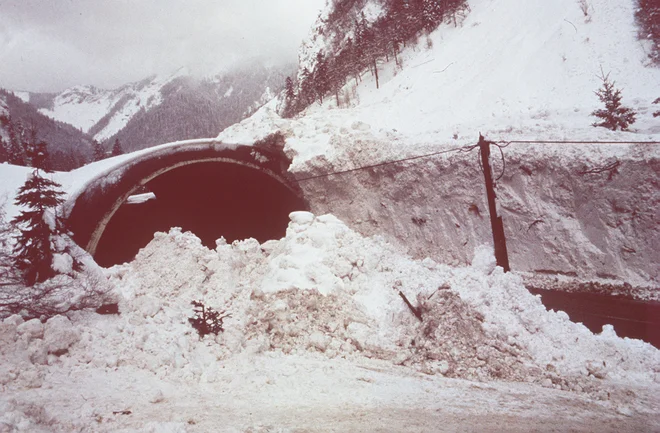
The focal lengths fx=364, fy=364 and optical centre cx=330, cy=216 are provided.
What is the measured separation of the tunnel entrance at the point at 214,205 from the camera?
12.9 meters

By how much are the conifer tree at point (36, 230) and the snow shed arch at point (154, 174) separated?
4.97 feet

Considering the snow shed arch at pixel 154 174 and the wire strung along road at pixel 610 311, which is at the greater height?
the snow shed arch at pixel 154 174

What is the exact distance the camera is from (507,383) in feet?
18.3

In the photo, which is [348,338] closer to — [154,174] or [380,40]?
[154,174]

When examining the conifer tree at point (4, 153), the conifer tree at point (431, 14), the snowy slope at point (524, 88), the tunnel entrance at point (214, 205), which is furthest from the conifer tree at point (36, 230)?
the conifer tree at point (4, 153)

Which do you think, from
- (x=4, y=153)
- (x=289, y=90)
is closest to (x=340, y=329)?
(x=289, y=90)

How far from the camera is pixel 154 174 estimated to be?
11023 millimetres

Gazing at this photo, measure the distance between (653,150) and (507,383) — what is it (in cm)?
719

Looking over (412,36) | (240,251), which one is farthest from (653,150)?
(412,36)

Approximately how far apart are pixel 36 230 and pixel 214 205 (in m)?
7.47

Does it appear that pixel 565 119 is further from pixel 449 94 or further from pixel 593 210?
pixel 449 94

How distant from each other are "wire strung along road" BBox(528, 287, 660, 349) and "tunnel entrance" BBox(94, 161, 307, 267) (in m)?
8.57

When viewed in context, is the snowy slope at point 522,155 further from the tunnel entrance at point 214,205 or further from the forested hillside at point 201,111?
the forested hillside at point 201,111

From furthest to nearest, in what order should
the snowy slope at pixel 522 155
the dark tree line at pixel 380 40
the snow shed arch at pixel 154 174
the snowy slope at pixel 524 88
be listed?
the dark tree line at pixel 380 40 < the snowy slope at pixel 524 88 < the snow shed arch at pixel 154 174 < the snowy slope at pixel 522 155
